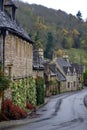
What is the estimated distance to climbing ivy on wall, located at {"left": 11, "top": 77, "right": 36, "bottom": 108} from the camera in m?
36.6

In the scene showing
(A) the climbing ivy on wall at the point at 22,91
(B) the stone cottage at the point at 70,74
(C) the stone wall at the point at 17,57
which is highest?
(C) the stone wall at the point at 17,57

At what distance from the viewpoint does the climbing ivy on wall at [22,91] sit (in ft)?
120

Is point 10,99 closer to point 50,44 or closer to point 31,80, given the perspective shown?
point 31,80

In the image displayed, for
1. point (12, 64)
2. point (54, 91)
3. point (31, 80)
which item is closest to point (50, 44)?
point (54, 91)

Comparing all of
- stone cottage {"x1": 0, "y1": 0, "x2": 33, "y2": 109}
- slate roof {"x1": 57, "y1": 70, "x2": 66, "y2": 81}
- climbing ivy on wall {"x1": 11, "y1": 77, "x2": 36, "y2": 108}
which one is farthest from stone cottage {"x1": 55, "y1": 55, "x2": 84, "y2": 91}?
stone cottage {"x1": 0, "y1": 0, "x2": 33, "y2": 109}

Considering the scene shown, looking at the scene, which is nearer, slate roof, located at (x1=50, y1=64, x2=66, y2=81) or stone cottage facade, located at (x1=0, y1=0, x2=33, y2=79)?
stone cottage facade, located at (x1=0, y1=0, x2=33, y2=79)

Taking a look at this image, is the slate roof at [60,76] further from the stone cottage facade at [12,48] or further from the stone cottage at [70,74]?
A: the stone cottage facade at [12,48]

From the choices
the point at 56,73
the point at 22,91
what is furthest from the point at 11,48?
the point at 56,73

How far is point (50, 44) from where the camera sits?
160375mm

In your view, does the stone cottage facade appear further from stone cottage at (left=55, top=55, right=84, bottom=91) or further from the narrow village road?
stone cottage at (left=55, top=55, right=84, bottom=91)

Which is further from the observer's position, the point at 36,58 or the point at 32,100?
the point at 36,58

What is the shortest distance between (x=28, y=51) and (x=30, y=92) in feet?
14.8

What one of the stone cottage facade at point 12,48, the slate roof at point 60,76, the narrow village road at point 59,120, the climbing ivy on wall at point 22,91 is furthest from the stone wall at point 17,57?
the slate roof at point 60,76

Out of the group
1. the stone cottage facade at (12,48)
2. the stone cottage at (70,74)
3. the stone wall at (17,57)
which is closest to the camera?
the stone cottage facade at (12,48)
